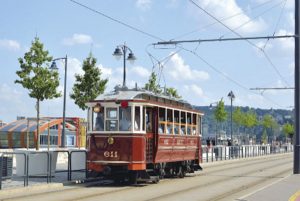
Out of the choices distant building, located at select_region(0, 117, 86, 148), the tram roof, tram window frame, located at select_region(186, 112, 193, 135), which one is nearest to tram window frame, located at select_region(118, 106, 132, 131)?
the tram roof


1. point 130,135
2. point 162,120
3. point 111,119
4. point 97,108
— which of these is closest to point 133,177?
point 130,135

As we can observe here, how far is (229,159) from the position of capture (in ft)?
150

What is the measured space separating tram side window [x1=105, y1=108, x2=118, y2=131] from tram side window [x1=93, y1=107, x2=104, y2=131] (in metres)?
0.20

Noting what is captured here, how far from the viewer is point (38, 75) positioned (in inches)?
1471

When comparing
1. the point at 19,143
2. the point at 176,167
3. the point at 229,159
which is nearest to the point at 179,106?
the point at 176,167

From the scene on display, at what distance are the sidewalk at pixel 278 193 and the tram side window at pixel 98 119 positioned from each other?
20.4ft

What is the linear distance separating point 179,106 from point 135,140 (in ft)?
14.6

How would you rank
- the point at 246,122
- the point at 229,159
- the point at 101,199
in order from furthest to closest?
the point at 246,122 < the point at 229,159 < the point at 101,199

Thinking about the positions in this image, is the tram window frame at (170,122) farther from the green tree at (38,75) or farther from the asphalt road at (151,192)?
the green tree at (38,75)

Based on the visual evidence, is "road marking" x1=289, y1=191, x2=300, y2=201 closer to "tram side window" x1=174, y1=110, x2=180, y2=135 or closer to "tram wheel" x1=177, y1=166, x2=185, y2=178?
"tram side window" x1=174, y1=110, x2=180, y2=135

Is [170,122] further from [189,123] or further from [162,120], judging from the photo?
[189,123]

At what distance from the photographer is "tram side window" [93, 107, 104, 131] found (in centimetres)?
2094

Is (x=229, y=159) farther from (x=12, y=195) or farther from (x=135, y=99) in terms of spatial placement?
(x=12, y=195)

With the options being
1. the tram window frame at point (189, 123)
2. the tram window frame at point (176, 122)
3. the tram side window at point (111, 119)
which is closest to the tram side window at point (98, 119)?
the tram side window at point (111, 119)
